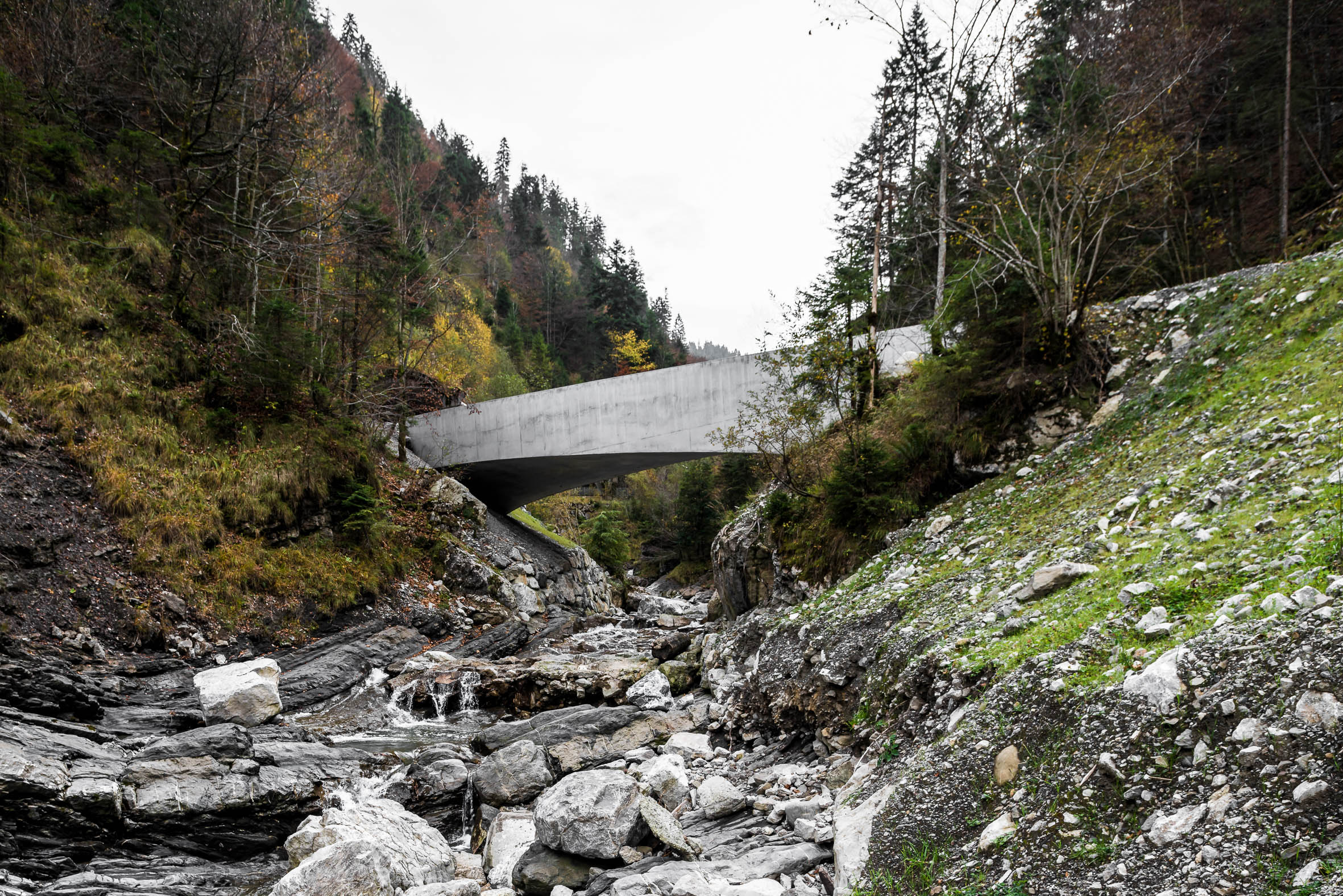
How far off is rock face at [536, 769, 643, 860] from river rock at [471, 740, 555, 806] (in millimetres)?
1804

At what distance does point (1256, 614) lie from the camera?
125 inches

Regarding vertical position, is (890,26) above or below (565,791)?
above

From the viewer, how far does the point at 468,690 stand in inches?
466

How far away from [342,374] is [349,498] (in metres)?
5.11

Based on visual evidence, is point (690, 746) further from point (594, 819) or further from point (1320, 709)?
point (1320, 709)

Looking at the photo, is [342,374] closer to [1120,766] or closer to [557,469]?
[557,469]

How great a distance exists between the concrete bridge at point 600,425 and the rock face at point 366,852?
35.6ft

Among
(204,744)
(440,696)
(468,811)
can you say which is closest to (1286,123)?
(468,811)

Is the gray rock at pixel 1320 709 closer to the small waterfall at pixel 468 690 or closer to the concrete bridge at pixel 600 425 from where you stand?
the small waterfall at pixel 468 690

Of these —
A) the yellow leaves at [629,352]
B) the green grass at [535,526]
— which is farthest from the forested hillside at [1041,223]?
the yellow leaves at [629,352]

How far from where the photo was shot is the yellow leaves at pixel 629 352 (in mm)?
46347

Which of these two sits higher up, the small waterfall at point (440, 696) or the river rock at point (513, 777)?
the river rock at point (513, 777)

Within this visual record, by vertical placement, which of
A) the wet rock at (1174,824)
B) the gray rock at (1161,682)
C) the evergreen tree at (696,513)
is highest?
the gray rock at (1161,682)

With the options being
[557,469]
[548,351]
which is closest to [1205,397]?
[557,469]
